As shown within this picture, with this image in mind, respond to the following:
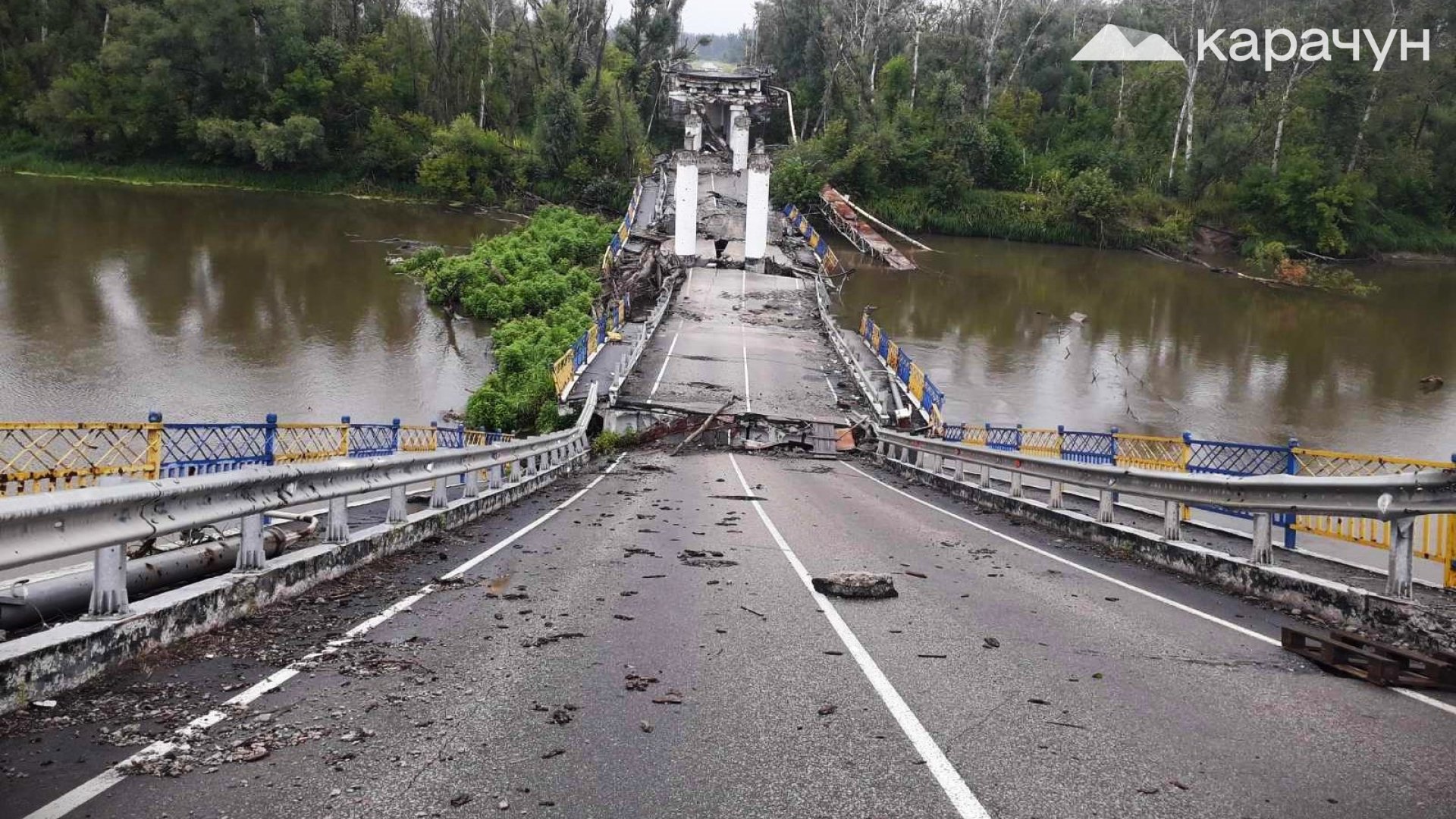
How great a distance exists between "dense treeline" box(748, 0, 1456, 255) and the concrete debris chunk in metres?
68.3

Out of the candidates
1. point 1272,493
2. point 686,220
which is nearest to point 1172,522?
point 1272,493

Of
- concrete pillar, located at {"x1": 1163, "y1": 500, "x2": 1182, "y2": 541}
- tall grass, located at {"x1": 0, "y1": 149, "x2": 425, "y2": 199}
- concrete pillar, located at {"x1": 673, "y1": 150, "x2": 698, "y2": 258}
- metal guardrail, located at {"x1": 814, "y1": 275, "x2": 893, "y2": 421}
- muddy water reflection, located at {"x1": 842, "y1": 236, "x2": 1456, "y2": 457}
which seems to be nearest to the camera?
concrete pillar, located at {"x1": 1163, "y1": 500, "x2": 1182, "y2": 541}

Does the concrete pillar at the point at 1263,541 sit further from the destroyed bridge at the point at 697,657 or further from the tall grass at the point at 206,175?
the tall grass at the point at 206,175

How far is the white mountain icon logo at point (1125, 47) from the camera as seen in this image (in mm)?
88406

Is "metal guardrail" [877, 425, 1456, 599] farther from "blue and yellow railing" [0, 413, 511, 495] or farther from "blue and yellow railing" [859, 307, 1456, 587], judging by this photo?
"blue and yellow railing" [0, 413, 511, 495]

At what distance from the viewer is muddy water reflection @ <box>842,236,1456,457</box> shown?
3438 centimetres

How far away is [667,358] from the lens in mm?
33156

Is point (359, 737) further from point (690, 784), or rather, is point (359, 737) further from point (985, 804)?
point (985, 804)

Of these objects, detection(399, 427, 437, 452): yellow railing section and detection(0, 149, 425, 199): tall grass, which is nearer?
detection(399, 427, 437, 452): yellow railing section

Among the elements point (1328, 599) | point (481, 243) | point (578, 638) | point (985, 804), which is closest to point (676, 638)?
point (578, 638)

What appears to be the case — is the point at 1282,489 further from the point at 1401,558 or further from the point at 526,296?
the point at 526,296

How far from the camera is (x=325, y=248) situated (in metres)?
58.3

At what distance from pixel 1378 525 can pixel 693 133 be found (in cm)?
8378

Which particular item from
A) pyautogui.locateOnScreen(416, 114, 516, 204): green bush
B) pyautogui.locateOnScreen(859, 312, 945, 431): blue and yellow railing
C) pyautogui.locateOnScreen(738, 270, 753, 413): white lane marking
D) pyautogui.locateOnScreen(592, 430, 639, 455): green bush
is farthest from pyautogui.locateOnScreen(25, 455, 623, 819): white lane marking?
pyautogui.locateOnScreen(416, 114, 516, 204): green bush
